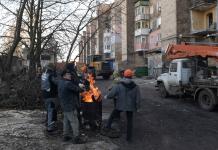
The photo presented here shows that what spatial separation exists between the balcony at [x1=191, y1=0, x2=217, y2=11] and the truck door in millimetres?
28558

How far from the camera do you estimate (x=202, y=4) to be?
48750mm

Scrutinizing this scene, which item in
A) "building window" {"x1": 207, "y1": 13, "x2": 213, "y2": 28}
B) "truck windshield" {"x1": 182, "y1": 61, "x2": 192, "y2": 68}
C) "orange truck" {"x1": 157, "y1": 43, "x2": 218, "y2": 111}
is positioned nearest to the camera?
"orange truck" {"x1": 157, "y1": 43, "x2": 218, "y2": 111}

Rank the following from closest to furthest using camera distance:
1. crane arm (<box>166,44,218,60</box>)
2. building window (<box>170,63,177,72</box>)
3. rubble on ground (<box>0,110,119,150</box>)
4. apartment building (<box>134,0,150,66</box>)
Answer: rubble on ground (<box>0,110,119,150</box>)
crane arm (<box>166,44,218,60</box>)
building window (<box>170,63,177,72</box>)
apartment building (<box>134,0,150,66</box>)

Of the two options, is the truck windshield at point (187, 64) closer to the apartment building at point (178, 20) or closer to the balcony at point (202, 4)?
the balcony at point (202, 4)

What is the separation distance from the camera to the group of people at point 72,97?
9688 mm

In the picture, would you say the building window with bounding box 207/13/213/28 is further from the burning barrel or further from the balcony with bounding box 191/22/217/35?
the burning barrel

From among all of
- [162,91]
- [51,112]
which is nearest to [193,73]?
[162,91]

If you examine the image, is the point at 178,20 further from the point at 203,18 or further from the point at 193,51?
the point at 193,51

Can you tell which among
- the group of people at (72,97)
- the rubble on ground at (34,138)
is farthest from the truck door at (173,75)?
the group of people at (72,97)

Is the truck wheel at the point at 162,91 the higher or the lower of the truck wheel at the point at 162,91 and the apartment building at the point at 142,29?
the lower

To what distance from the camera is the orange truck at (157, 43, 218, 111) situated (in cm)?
1759

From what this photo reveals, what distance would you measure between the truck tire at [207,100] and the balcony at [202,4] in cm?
3187

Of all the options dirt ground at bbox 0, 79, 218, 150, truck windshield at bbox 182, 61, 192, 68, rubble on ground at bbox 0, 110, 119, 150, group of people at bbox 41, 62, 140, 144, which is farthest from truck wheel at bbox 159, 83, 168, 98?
group of people at bbox 41, 62, 140, 144

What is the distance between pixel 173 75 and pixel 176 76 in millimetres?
433
